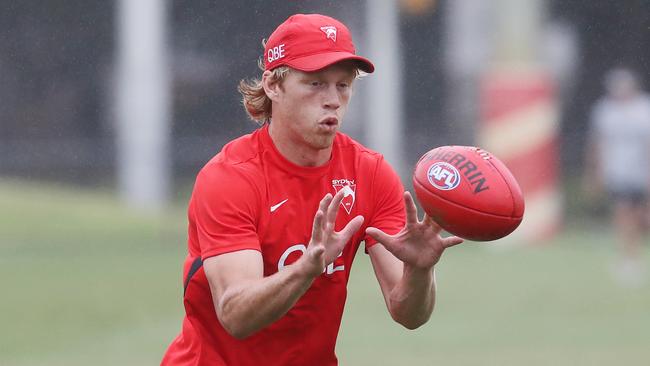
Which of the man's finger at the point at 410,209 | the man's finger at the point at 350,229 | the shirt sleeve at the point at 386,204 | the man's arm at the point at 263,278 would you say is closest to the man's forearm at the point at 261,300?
the man's arm at the point at 263,278

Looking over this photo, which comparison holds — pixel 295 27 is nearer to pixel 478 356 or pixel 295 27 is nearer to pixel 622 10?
pixel 478 356

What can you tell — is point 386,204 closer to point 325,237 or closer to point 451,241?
point 451,241

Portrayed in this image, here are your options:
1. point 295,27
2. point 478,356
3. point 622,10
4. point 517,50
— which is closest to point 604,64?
point 517,50

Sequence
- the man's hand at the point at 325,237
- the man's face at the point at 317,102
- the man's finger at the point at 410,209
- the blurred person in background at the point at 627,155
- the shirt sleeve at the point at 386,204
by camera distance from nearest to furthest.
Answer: the man's hand at the point at 325,237, the man's finger at the point at 410,209, the man's face at the point at 317,102, the shirt sleeve at the point at 386,204, the blurred person in background at the point at 627,155

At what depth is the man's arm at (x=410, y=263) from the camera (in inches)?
182

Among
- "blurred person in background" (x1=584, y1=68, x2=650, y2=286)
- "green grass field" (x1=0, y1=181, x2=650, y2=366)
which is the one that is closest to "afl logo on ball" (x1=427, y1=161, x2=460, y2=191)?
"green grass field" (x1=0, y1=181, x2=650, y2=366)

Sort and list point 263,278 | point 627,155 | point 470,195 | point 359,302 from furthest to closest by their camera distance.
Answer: point 627,155
point 359,302
point 470,195
point 263,278

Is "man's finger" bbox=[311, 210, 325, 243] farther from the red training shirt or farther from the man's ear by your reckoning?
the man's ear

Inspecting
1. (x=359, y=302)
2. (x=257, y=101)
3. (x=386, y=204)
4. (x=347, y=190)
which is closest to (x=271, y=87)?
(x=257, y=101)

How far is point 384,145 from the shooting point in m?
19.0

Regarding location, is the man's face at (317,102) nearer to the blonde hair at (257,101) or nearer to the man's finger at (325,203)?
the blonde hair at (257,101)

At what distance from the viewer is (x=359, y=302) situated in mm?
12070

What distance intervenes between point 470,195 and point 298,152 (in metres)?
0.65

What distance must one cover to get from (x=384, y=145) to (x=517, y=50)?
2.73 meters
